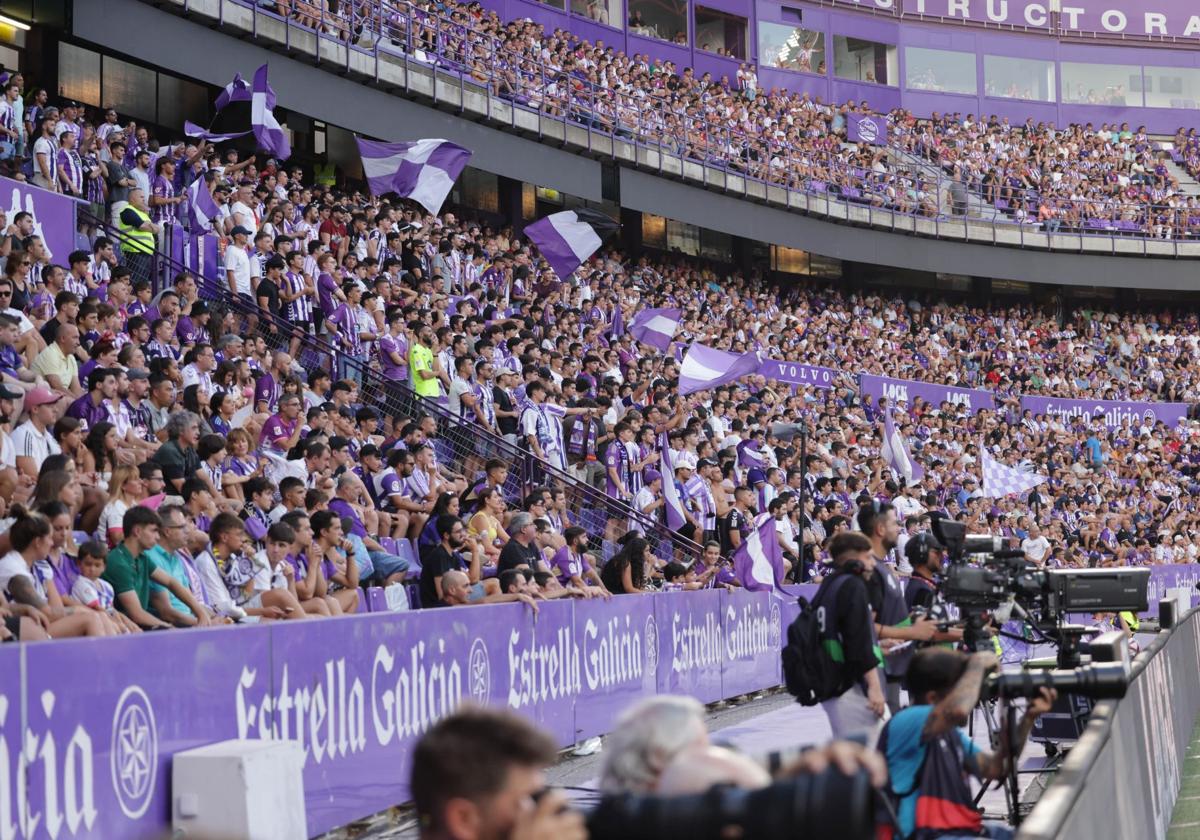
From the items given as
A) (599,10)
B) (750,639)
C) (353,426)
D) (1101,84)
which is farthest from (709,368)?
(1101,84)

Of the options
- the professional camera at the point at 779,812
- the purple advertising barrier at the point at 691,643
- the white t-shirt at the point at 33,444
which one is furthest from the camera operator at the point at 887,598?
the professional camera at the point at 779,812

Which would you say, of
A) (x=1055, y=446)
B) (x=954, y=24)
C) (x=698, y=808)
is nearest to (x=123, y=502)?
(x=698, y=808)

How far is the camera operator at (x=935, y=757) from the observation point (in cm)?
648

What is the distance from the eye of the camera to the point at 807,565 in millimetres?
20859

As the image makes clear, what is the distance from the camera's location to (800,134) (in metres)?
40.4

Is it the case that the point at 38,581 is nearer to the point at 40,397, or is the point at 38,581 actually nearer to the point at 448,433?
the point at 40,397

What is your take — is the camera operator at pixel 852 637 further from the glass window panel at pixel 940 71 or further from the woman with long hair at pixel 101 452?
the glass window panel at pixel 940 71

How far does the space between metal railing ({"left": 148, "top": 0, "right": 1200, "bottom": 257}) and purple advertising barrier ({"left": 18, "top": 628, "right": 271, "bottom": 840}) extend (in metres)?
16.3

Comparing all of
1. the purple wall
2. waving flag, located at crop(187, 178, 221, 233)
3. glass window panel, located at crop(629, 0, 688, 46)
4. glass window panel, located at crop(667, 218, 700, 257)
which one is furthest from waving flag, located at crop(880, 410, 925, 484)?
glass window panel, located at crop(629, 0, 688, 46)

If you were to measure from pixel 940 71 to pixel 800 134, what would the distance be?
1165 centimetres

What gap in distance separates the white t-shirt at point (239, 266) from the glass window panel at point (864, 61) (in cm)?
3400

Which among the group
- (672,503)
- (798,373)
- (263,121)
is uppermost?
(263,121)

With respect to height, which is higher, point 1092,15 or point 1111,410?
point 1092,15

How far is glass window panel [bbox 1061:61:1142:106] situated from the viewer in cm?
5238
